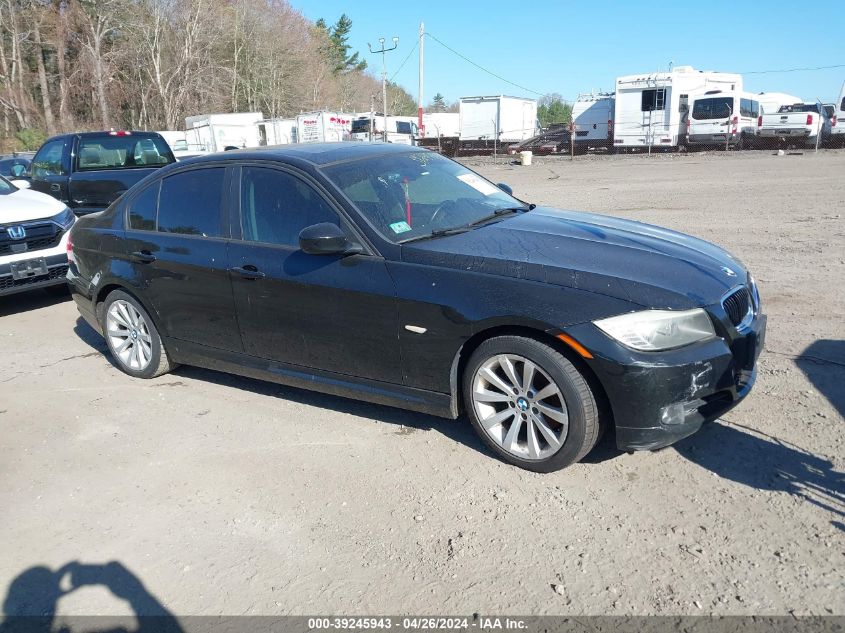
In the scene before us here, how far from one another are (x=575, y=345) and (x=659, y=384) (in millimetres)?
433

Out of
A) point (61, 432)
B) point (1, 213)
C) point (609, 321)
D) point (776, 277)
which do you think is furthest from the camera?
point (1, 213)

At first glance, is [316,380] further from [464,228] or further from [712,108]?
[712,108]

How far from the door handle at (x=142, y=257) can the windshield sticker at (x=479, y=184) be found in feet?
7.69

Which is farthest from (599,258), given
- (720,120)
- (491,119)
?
(491,119)

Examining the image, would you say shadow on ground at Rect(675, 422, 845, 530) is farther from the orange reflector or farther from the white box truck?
the white box truck

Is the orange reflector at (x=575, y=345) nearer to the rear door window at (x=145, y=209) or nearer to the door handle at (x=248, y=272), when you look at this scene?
the door handle at (x=248, y=272)

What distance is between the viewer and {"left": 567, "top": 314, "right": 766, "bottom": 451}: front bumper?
10.9 ft

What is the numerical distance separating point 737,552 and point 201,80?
183 feet

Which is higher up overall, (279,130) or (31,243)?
(279,130)

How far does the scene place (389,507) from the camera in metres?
3.52

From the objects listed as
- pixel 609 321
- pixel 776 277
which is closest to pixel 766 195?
pixel 776 277

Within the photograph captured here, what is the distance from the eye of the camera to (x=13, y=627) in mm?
2822

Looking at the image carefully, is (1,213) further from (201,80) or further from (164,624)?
(201,80)

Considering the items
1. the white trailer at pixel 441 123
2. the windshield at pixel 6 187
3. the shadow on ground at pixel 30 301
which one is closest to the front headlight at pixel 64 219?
the windshield at pixel 6 187
